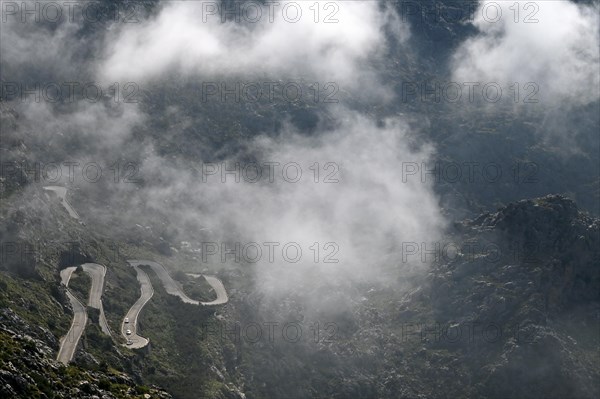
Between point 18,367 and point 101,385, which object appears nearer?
point 18,367

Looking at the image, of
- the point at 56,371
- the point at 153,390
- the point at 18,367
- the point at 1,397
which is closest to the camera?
the point at 1,397

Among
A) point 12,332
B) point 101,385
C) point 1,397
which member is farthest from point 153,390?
point 1,397

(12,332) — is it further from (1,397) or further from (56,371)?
(1,397)

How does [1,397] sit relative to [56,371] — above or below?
below

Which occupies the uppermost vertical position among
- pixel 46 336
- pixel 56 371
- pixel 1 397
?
pixel 46 336

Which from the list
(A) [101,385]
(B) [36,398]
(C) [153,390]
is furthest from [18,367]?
(C) [153,390]

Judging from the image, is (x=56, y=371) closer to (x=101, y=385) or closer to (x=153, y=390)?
(x=101, y=385)

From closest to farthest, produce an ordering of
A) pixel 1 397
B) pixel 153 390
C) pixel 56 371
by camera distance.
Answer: pixel 1 397, pixel 56 371, pixel 153 390

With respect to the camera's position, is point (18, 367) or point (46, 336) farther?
point (46, 336)

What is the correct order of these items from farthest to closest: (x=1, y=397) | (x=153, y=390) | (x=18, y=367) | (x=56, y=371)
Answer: (x=153, y=390), (x=56, y=371), (x=18, y=367), (x=1, y=397)
